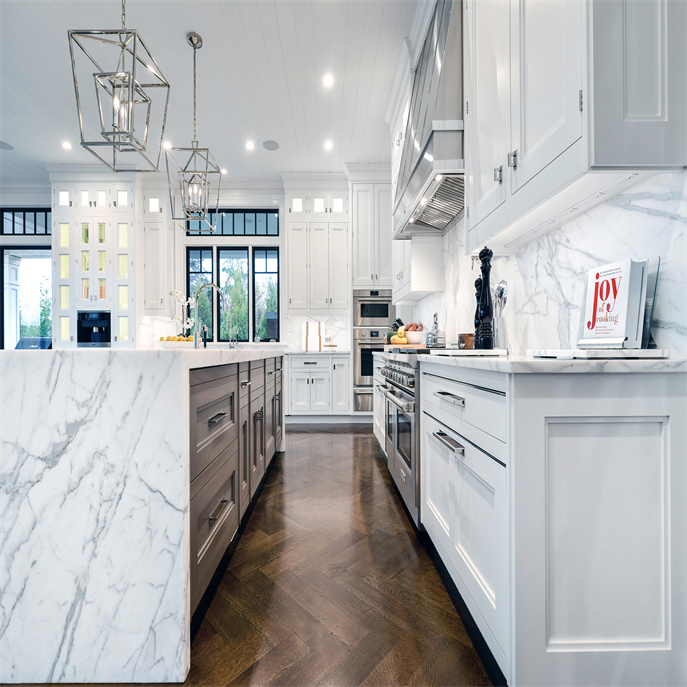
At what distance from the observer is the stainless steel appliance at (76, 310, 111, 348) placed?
541cm

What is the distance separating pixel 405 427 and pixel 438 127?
1684 millimetres

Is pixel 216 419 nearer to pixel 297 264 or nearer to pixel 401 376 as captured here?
pixel 401 376

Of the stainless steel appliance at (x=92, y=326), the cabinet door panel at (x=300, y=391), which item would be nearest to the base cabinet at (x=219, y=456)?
the cabinet door panel at (x=300, y=391)

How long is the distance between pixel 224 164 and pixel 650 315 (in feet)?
17.7

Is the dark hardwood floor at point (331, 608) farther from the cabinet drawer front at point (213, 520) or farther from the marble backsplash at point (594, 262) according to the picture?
the marble backsplash at point (594, 262)

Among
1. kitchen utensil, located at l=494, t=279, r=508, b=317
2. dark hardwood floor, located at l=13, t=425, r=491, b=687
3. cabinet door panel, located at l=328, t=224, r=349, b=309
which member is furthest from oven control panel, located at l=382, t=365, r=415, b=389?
cabinet door panel, located at l=328, t=224, r=349, b=309

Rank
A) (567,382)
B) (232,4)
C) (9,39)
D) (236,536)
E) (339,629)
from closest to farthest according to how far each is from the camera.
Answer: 1. (567,382)
2. (339,629)
3. (236,536)
4. (232,4)
5. (9,39)

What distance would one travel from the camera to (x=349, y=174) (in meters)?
5.38

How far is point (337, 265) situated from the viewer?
5.61 m

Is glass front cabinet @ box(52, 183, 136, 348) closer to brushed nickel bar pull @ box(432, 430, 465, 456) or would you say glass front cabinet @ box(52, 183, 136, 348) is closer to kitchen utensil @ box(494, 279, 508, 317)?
kitchen utensil @ box(494, 279, 508, 317)

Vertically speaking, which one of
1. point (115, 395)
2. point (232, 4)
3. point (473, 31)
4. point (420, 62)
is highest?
point (232, 4)

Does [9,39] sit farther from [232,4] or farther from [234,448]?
[234,448]

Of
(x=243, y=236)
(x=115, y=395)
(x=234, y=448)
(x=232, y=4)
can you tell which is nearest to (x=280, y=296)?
(x=243, y=236)

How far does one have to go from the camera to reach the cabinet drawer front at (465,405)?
3.52 ft
